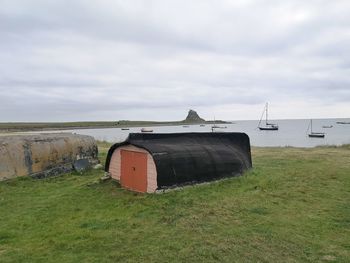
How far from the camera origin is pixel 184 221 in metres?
11.1

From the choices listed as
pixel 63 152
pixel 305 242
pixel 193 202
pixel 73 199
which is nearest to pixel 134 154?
pixel 73 199

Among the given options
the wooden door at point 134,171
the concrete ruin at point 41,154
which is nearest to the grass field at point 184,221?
the wooden door at point 134,171

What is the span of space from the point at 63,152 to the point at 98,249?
43.1ft

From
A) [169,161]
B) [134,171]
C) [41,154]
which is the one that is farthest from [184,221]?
[41,154]

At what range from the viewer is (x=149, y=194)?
589 inches

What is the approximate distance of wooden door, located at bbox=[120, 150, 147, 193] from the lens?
622 inches

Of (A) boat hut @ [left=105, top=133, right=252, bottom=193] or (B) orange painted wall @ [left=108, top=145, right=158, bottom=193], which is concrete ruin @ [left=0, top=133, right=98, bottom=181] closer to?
(A) boat hut @ [left=105, top=133, right=252, bottom=193]

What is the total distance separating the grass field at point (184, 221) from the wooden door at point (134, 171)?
0.57 metres

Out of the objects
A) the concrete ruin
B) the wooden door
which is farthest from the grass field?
the concrete ruin

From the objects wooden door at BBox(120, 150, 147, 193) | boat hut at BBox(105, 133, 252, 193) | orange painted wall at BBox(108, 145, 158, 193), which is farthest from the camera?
wooden door at BBox(120, 150, 147, 193)

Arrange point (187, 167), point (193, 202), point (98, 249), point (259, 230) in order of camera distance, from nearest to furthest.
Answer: point (98, 249) → point (259, 230) → point (193, 202) → point (187, 167)

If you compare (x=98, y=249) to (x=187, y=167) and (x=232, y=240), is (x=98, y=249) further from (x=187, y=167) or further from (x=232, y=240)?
(x=187, y=167)

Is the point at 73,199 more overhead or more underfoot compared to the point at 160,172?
more underfoot

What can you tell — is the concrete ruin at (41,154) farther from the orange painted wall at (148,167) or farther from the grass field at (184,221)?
the orange painted wall at (148,167)
